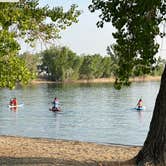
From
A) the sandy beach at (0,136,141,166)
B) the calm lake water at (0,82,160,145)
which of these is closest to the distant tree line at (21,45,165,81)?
the calm lake water at (0,82,160,145)

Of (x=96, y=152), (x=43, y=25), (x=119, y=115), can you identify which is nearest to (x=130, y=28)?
(x=43, y=25)

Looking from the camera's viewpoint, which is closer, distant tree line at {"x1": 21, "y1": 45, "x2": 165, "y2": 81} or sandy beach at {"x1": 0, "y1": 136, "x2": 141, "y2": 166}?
sandy beach at {"x1": 0, "y1": 136, "x2": 141, "y2": 166}

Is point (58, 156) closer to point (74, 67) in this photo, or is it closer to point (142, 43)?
point (142, 43)

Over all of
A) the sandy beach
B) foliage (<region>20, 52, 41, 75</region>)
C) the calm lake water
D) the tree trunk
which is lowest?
the calm lake water

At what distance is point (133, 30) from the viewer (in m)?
9.89

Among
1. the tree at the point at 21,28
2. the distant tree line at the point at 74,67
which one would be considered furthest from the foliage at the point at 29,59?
the distant tree line at the point at 74,67

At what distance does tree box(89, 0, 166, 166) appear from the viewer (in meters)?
9.54

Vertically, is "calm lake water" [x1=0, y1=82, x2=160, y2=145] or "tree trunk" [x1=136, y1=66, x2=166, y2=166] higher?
"tree trunk" [x1=136, y1=66, x2=166, y2=166]

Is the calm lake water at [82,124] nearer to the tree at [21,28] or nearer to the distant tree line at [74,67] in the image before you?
the tree at [21,28]

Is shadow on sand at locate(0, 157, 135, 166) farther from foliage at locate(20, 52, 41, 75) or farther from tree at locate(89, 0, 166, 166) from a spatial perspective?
foliage at locate(20, 52, 41, 75)

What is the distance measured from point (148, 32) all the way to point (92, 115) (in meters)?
37.5

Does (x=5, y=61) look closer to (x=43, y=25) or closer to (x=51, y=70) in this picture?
(x=43, y=25)

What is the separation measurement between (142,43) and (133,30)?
0.38 meters

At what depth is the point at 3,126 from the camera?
3672 cm
